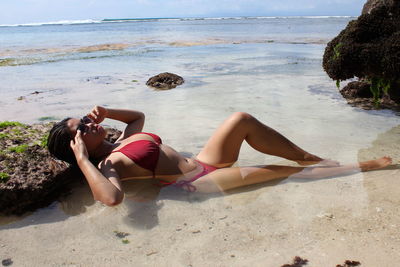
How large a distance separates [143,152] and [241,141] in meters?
1.06

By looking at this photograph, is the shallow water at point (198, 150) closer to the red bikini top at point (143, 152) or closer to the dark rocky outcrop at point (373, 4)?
the red bikini top at point (143, 152)

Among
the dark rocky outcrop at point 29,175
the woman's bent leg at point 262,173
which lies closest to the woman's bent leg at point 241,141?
the woman's bent leg at point 262,173

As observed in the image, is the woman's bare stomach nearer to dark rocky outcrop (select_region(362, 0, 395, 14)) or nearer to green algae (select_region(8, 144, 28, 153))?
green algae (select_region(8, 144, 28, 153))

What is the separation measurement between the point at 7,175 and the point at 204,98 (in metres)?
4.67

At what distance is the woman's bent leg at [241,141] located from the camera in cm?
381

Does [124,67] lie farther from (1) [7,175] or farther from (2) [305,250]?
(2) [305,250]

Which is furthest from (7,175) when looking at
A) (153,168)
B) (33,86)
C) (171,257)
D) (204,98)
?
(33,86)

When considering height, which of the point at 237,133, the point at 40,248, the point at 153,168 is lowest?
the point at 40,248

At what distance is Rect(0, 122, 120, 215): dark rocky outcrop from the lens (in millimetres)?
3303

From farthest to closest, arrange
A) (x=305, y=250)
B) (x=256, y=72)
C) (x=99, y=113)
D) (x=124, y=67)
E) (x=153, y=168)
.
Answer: (x=124, y=67) < (x=256, y=72) < (x=99, y=113) < (x=153, y=168) < (x=305, y=250)

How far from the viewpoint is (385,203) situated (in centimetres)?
319

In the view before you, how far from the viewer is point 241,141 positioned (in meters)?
3.89

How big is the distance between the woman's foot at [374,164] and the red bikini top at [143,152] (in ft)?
7.14

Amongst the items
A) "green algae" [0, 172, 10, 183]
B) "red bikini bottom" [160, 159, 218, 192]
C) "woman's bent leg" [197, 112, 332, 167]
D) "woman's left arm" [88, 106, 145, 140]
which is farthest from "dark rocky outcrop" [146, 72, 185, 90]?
"green algae" [0, 172, 10, 183]
